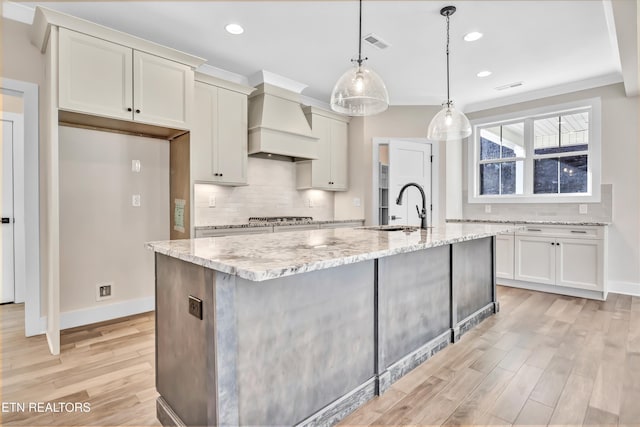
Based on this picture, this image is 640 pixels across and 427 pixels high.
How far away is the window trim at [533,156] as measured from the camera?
429 cm

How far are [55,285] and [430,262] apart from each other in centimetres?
280

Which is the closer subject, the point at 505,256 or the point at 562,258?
the point at 562,258

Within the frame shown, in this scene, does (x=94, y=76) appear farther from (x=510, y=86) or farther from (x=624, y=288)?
(x=624, y=288)

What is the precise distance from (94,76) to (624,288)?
599 centimetres

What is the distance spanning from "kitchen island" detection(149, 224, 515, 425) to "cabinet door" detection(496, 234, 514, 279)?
9.19ft

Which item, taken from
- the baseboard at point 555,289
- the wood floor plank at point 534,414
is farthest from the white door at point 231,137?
the baseboard at point 555,289

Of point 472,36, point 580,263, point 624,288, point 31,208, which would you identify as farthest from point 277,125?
point 624,288

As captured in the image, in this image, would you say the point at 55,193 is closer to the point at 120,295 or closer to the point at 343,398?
the point at 120,295

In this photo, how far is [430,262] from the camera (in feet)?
7.85

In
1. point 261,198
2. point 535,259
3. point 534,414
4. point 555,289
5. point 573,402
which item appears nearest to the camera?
point 534,414

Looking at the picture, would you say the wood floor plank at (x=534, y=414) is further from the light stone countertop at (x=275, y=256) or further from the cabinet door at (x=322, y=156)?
the cabinet door at (x=322, y=156)

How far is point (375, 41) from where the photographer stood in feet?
10.7

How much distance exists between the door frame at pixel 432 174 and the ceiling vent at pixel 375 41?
1.76 metres

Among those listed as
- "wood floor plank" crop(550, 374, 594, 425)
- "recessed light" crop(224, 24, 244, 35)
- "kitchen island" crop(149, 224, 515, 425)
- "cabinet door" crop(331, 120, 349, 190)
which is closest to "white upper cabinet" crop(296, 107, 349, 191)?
"cabinet door" crop(331, 120, 349, 190)
